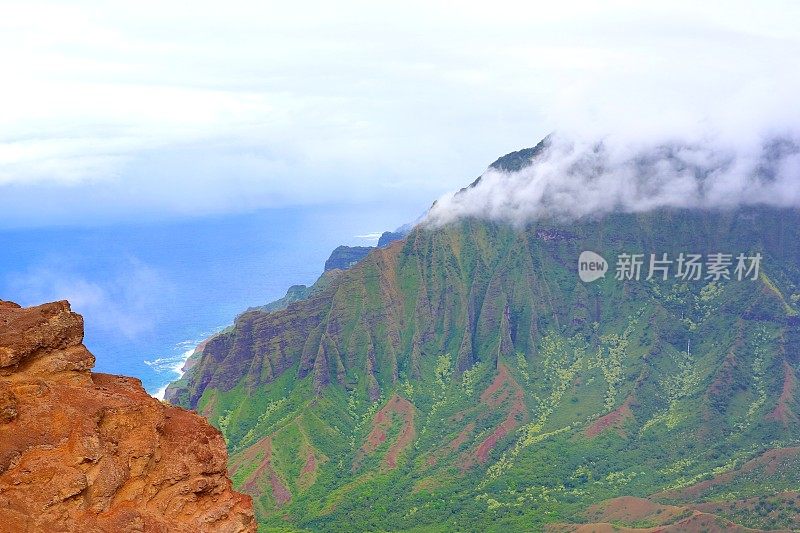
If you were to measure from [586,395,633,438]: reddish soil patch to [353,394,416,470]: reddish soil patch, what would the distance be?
35046 mm

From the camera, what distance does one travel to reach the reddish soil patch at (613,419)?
537 feet

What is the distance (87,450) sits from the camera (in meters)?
28.3

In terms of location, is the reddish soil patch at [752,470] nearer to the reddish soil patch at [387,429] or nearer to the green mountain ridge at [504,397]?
the green mountain ridge at [504,397]

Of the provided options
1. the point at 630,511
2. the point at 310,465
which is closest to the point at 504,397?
the point at 310,465

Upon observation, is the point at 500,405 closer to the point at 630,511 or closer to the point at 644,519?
the point at 630,511

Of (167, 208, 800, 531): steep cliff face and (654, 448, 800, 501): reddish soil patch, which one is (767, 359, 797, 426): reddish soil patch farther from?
(654, 448, 800, 501): reddish soil patch

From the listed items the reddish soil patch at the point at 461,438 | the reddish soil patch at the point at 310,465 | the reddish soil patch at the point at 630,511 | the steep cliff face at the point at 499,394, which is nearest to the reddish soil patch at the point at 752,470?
the steep cliff face at the point at 499,394

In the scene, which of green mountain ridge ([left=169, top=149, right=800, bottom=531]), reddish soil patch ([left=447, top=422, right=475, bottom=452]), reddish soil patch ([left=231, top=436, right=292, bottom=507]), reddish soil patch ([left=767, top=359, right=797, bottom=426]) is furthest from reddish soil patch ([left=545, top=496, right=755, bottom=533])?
reddish soil patch ([left=231, top=436, right=292, bottom=507])

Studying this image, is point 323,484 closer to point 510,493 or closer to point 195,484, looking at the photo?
point 510,493

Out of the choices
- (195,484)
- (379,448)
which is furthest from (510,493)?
(195,484)

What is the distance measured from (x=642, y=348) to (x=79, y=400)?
16988 centimetres

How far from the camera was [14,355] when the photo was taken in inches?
1165

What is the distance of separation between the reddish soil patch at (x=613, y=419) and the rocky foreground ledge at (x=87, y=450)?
139324 mm

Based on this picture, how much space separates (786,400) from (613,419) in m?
34.2
